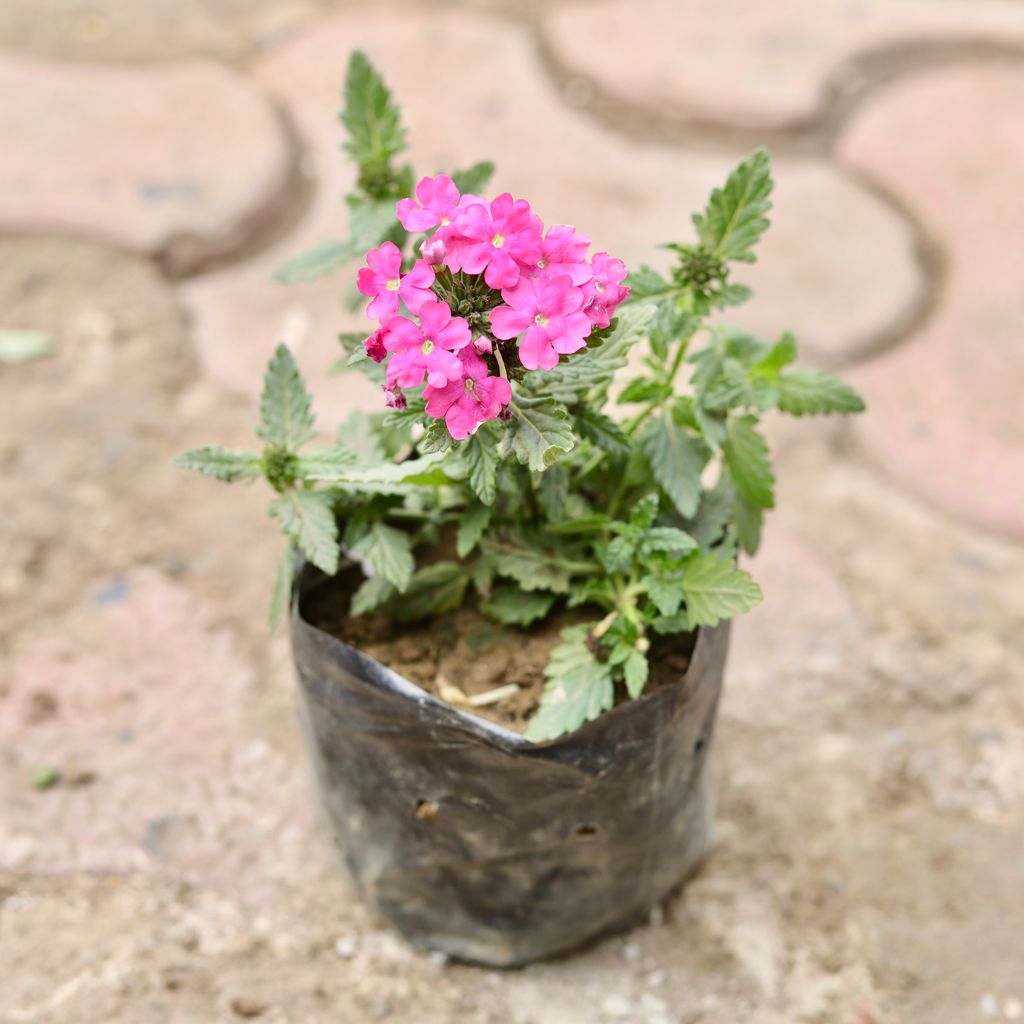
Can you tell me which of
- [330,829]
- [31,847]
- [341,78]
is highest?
[341,78]

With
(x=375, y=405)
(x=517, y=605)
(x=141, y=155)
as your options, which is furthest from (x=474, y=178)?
(x=141, y=155)

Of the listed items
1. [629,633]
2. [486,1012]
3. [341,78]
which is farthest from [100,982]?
[341,78]

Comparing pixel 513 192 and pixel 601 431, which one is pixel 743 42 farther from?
pixel 601 431

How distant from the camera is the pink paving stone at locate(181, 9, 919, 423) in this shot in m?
2.80

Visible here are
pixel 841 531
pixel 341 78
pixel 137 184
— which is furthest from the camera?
pixel 341 78

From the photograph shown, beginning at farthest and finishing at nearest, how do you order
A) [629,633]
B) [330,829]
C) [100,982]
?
1. [330,829]
2. [100,982]
3. [629,633]

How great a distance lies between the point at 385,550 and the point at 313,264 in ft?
1.36

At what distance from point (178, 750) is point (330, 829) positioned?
362mm

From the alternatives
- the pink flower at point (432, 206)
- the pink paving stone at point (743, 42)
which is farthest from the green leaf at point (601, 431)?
the pink paving stone at point (743, 42)

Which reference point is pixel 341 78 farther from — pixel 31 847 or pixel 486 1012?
pixel 486 1012

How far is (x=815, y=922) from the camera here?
195 cm

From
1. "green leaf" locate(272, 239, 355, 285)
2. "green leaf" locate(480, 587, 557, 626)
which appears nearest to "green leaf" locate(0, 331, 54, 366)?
"green leaf" locate(272, 239, 355, 285)

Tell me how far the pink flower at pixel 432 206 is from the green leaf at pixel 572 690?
56 centimetres

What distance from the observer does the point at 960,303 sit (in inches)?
113
